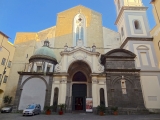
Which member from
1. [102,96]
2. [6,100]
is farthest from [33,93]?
[102,96]

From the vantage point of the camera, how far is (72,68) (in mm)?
19297

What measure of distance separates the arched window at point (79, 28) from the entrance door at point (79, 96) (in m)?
10.7

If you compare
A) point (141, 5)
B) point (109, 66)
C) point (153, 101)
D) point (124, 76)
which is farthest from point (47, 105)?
point (141, 5)

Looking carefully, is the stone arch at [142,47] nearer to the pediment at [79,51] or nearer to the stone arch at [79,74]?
the pediment at [79,51]

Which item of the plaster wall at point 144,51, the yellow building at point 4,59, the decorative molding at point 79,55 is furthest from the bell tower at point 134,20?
the yellow building at point 4,59

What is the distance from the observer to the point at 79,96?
18.8m

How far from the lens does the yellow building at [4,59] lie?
22.4 m

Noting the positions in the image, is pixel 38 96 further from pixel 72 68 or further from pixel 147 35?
pixel 147 35

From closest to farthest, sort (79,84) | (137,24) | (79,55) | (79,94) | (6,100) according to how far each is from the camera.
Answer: (79,55) → (79,94) → (79,84) → (6,100) → (137,24)

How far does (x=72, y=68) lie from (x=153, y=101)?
39.4 feet

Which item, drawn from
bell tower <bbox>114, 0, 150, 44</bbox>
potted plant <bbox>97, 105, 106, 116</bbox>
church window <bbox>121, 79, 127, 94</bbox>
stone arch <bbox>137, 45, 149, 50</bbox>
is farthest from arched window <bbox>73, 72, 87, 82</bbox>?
stone arch <bbox>137, 45, 149, 50</bbox>

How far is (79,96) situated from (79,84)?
5.97 ft

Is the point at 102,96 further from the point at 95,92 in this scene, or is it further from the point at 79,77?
the point at 79,77

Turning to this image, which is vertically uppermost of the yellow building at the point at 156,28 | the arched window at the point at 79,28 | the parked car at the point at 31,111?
the arched window at the point at 79,28
